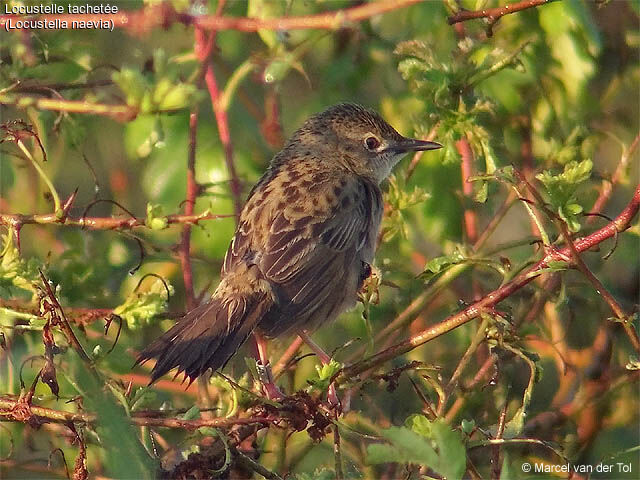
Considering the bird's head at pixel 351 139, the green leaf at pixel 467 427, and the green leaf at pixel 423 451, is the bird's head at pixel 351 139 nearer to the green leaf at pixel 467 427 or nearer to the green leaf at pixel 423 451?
the green leaf at pixel 467 427

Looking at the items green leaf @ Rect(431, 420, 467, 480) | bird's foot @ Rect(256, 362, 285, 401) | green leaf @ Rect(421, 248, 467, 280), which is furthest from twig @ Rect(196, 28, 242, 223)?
green leaf @ Rect(431, 420, 467, 480)

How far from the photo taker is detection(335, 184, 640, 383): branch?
8.91 feet

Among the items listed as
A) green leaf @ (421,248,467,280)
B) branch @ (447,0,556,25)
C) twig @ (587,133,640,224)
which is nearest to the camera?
green leaf @ (421,248,467,280)

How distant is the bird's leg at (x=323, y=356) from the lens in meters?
3.33

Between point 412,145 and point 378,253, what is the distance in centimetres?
58

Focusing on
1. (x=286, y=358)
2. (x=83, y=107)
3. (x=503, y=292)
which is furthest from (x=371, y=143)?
(x=83, y=107)

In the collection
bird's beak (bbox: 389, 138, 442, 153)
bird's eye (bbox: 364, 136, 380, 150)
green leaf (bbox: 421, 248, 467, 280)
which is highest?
bird's beak (bbox: 389, 138, 442, 153)

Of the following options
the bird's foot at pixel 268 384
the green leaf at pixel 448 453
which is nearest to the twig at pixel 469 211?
the bird's foot at pixel 268 384

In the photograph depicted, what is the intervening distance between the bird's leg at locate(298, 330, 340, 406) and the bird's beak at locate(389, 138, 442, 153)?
36.1 inches

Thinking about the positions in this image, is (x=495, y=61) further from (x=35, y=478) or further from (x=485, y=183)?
(x=35, y=478)

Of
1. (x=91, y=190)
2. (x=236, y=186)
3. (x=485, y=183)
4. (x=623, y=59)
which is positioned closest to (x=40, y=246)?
(x=236, y=186)

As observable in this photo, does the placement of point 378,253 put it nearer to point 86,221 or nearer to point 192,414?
→ point 86,221

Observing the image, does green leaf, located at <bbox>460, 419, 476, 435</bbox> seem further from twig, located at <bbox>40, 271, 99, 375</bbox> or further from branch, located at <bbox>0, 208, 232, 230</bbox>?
branch, located at <bbox>0, 208, 232, 230</bbox>

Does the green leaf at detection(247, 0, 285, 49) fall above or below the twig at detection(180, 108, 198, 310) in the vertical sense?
above
